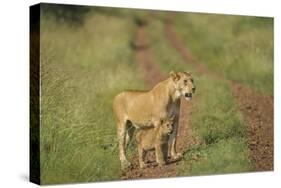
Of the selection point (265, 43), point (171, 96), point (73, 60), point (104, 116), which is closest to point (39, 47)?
point (73, 60)

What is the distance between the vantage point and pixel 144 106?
1045cm

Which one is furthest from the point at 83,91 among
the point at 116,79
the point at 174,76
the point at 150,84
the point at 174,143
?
the point at 174,143

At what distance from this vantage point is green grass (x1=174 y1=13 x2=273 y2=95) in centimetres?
1088

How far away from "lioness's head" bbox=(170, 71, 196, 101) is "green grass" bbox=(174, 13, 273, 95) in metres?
0.38

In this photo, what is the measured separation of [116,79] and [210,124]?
62.2 inches

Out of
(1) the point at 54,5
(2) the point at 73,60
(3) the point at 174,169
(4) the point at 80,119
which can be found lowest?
(3) the point at 174,169

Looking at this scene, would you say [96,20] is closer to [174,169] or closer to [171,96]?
[171,96]

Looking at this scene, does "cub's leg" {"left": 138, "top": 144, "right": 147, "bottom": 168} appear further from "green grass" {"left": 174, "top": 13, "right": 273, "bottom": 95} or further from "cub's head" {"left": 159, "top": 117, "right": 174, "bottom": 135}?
"green grass" {"left": 174, "top": 13, "right": 273, "bottom": 95}

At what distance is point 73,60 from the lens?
32.7 feet

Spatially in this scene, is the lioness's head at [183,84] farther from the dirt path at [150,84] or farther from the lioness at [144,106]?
the dirt path at [150,84]

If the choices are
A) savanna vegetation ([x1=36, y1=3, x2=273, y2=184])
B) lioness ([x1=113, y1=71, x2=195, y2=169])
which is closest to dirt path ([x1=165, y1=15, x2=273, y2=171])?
savanna vegetation ([x1=36, y1=3, x2=273, y2=184])

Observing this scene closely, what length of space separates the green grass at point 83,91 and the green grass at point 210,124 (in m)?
0.49

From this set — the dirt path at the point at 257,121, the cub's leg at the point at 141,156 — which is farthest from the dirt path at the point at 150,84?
the dirt path at the point at 257,121

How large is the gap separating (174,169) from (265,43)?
2.33 m
